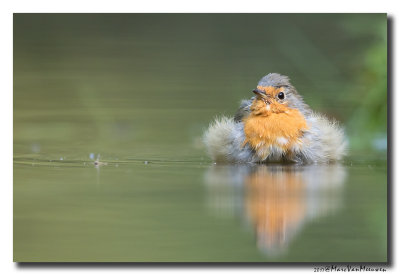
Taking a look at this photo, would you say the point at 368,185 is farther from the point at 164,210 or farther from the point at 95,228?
the point at 95,228

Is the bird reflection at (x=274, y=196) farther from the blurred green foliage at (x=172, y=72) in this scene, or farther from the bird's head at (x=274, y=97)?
the blurred green foliage at (x=172, y=72)

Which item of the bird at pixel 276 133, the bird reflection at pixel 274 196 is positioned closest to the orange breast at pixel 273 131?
the bird at pixel 276 133

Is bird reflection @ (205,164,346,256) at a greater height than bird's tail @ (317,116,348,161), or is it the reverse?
bird's tail @ (317,116,348,161)

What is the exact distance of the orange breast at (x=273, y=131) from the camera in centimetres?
841

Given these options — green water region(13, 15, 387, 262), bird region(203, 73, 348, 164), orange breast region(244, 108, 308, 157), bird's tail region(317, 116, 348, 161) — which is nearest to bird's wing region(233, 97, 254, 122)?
bird region(203, 73, 348, 164)

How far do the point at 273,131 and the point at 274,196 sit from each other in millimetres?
928

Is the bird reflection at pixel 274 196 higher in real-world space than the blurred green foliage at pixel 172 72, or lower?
lower

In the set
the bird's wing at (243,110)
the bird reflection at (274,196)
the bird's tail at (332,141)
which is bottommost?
the bird reflection at (274,196)

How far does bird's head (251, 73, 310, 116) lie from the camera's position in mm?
8602

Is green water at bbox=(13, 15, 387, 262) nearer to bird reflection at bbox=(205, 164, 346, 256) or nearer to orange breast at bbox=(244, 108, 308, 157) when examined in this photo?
bird reflection at bbox=(205, 164, 346, 256)

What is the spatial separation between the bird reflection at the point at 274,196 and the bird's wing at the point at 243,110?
48cm

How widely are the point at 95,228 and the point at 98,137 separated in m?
2.32

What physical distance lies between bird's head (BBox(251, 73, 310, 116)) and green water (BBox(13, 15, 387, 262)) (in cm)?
50

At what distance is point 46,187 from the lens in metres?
7.91
